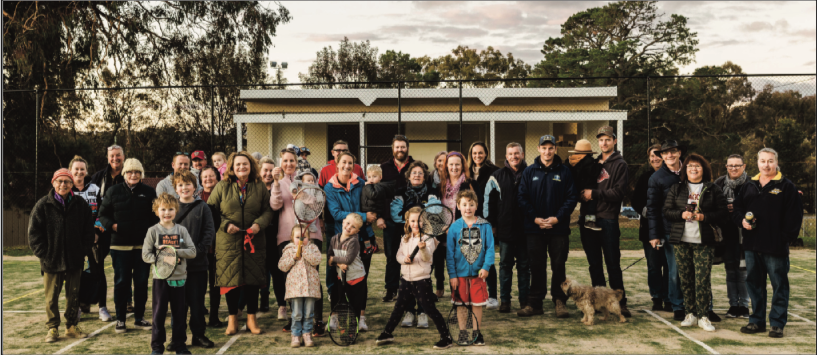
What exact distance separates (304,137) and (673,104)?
19.7 meters

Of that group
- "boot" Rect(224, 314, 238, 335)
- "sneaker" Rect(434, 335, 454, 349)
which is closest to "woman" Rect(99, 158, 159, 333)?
"boot" Rect(224, 314, 238, 335)

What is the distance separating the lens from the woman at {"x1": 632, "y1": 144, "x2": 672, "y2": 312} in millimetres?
6293

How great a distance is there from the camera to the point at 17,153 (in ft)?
48.1

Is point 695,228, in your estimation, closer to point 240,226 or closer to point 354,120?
point 240,226

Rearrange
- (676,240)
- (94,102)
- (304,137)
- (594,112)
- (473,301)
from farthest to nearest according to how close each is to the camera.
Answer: (304,137) → (594,112) → (94,102) → (676,240) → (473,301)

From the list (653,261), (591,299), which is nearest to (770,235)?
(653,261)

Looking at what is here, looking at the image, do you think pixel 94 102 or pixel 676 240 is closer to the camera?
pixel 676 240

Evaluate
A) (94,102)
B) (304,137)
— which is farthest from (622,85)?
(94,102)

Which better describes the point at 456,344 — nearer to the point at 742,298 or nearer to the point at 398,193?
the point at 398,193

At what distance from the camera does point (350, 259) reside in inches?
199

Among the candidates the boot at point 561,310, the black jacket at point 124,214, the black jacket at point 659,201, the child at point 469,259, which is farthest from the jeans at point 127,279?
the black jacket at point 659,201

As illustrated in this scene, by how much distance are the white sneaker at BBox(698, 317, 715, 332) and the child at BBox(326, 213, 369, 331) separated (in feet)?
11.2

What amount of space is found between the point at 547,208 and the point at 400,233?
161cm

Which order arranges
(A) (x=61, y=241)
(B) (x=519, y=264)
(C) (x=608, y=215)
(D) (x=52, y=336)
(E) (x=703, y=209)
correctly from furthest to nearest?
(B) (x=519, y=264), (C) (x=608, y=215), (E) (x=703, y=209), (D) (x=52, y=336), (A) (x=61, y=241)
